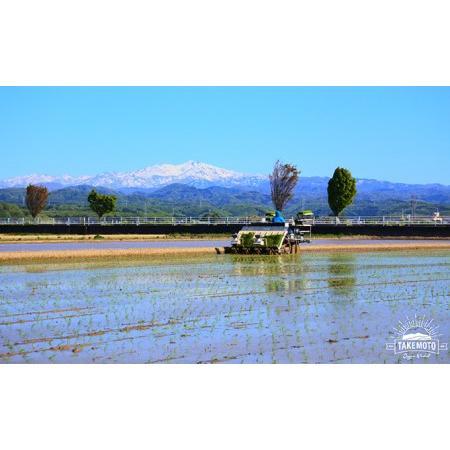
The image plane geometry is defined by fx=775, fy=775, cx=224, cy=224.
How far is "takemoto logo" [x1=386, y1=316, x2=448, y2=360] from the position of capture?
12031 mm

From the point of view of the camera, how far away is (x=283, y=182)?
8188cm

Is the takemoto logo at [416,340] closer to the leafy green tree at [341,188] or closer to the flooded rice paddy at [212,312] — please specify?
the flooded rice paddy at [212,312]

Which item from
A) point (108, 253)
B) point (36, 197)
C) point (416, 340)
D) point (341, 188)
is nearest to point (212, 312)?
point (416, 340)

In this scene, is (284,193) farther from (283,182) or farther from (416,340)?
(416,340)

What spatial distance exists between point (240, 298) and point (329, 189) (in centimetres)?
5779

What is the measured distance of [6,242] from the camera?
163 feet

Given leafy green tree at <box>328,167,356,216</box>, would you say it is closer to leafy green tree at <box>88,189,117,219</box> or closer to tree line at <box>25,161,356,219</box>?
tree line at <box>25,161,356,219</box>

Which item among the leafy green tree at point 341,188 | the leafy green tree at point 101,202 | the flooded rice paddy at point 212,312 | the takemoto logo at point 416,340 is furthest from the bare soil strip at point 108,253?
the leafy green tree at point 101,202

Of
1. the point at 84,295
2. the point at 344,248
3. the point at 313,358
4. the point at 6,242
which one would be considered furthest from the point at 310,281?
the point at 6,242

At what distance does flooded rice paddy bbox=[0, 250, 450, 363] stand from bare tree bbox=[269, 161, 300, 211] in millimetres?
53955

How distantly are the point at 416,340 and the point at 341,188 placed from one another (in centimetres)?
6238

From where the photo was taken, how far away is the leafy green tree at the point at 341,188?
74.5m

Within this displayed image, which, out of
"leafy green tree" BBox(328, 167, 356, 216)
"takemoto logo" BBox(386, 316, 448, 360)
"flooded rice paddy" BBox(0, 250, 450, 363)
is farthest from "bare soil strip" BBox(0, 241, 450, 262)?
"leafy green tree" BBox(328, 167, 356, 216)

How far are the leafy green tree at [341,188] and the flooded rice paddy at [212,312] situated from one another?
4731cm
